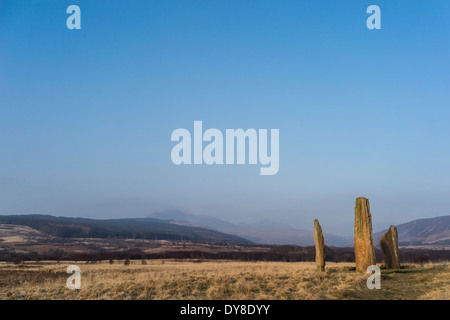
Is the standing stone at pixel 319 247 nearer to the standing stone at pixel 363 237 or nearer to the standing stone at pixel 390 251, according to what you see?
the standing stone at pixel 363 237

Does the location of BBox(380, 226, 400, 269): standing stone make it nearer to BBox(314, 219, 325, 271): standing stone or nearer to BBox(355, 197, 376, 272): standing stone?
BBox(355, 197, 376, 272): standing stone

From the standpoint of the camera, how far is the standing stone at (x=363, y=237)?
23000 mm

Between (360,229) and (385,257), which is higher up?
(360,229)

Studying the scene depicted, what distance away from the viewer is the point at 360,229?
79.3 feet

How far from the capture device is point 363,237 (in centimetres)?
2377

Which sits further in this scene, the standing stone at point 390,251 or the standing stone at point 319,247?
the standing stone at point 390,251

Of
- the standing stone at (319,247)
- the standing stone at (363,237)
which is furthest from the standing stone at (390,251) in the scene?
the standing stone at (319,247)

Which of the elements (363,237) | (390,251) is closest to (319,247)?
(363,237)

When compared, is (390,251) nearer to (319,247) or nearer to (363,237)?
(363,237)

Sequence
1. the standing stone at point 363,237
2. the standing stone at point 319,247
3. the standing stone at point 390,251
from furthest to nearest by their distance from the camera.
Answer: the standing stone at point 390,251
the standing stone at point 319,247
the standing stone at point 363,237
